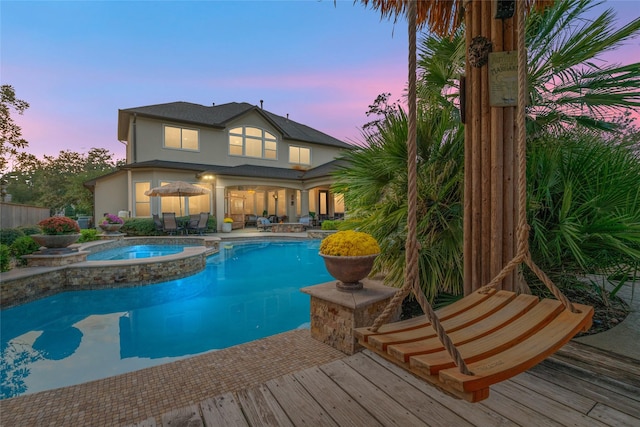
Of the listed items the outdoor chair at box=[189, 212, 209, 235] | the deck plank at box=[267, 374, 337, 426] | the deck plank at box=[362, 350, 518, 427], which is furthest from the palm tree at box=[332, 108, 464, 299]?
the outdoor chair at box=[189, 212, 209, 235]

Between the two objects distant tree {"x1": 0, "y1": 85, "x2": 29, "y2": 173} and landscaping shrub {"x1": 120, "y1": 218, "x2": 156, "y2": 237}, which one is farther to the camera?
landscaping shrub {"x1": 120, "y1": 218, "x2": 156, "y2": 237}

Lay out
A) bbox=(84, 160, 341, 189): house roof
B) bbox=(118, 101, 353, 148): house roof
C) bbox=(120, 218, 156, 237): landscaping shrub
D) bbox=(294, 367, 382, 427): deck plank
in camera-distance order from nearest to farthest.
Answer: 1. bbox=(294, 367, 382, 427): deck plank
2. bbox=(120, 218, 156, 237): landscaping shrub
3. bbox=(84, 160, 341, 189): house roof
4. bbox=(118, 101, 353, 148): house roof

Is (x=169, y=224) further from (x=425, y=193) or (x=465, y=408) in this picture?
(x=465, y=408)

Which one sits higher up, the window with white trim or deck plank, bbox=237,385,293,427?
the window with white trim

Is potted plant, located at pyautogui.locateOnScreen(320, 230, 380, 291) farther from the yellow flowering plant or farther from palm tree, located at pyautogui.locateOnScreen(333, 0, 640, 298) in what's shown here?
palm tree, located at pyautogui.locateOnScreen(333, 0, 640, 298)

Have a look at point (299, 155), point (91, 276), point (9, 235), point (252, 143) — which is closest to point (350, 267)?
point (91, 276)

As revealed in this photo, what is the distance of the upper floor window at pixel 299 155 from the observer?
2039cm

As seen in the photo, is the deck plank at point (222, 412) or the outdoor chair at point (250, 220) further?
the outdoor chair at point (250, 220)

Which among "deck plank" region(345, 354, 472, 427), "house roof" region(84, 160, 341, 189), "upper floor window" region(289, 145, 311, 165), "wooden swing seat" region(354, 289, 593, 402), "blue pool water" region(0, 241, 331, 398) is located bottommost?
"blue pool water" region(0, 241, 331, 398)

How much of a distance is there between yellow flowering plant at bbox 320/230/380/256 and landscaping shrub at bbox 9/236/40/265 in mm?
7452

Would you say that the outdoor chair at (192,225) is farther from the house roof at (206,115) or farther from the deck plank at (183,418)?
the deck plank at (183,418)

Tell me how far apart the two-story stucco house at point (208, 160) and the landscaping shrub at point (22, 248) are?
836 cm

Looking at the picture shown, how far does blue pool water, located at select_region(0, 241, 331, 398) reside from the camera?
11.0 ft

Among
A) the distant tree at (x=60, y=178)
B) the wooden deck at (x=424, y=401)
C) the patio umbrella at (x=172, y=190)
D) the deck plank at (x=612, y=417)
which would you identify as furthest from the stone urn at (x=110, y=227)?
the deck plank at (x=612, y=417)
